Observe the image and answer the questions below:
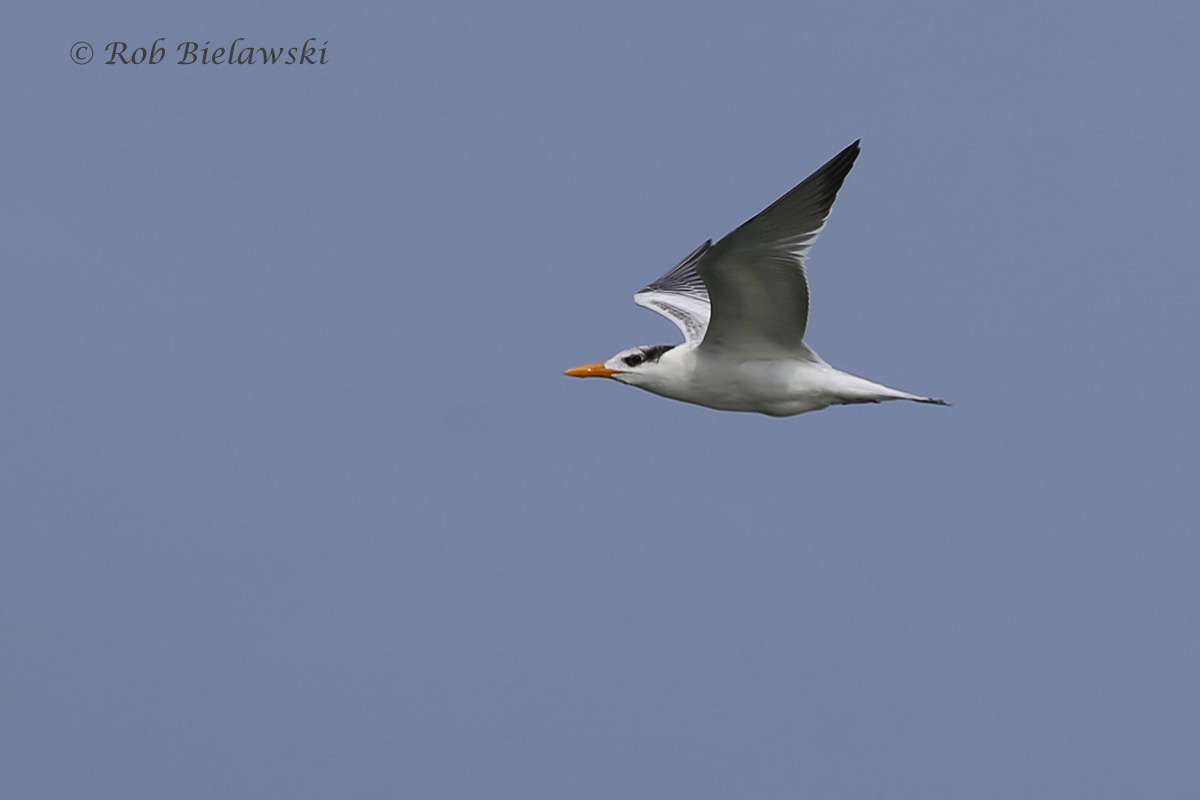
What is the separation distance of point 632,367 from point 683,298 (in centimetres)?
307

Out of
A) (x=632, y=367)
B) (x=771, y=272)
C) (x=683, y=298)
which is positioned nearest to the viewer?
(x=771, y=272)

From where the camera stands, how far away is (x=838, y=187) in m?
12.6

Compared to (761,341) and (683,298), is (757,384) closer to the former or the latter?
(761,341)

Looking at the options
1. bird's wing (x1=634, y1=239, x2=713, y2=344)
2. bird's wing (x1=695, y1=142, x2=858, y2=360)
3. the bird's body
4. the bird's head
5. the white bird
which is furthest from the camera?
bird's wing (x1=634, y1=239, x2=713, y2=344)

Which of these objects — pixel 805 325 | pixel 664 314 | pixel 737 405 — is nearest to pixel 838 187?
pixel 805 325

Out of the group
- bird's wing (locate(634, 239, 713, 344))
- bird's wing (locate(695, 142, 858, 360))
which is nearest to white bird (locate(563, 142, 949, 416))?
bird's wing (locate(695, 142, 858, 360))

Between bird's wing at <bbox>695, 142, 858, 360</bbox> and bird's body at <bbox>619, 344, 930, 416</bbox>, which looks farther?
bird's body at <bbox>619, 344, 930, 416</bbox>

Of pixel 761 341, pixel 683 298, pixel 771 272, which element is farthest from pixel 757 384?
pixel 683 298

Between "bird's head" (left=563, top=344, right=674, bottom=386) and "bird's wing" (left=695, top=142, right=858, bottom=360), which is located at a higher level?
"bird's wing" (left=695, top=142, right=858, bottom=360)

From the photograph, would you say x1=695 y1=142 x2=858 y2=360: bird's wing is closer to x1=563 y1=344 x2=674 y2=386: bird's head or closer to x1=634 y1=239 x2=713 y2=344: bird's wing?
x1=563 y1=344 x2=674 y2=386: bird's head

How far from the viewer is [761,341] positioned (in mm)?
14039

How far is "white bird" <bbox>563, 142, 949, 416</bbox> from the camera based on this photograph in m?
12.7

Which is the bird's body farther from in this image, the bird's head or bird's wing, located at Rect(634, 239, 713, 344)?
bird's wing, located at Rect(634, 239, 713, 344)

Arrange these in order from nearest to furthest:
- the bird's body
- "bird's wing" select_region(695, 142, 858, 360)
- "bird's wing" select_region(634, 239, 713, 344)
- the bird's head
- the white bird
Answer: "bird's wing" select_region(695, 142, 858, 360) < the white bird < the bird's body < the bird's head < "bird's wing" select_region(634, 239, 713, 344)
